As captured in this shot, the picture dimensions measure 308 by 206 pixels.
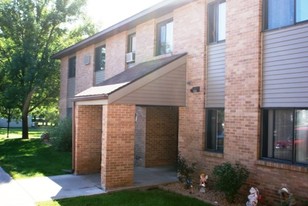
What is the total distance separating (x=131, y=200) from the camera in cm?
873

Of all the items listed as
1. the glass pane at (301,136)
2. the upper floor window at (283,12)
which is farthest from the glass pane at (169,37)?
the glass pane at (301,136)

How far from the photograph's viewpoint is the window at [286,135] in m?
7.91

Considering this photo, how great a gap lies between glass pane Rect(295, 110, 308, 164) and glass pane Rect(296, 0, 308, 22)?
226 cm

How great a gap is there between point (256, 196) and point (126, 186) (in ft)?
13.0

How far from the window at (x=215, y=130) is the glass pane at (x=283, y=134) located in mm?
1961

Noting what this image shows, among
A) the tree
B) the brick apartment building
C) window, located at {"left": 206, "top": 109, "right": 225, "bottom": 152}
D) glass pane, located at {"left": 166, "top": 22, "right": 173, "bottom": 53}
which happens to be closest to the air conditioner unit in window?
the brick apartment building

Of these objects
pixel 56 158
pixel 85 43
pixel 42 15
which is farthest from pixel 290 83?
pixel 42 15

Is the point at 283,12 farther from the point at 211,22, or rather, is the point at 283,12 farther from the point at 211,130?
the point at 211,130

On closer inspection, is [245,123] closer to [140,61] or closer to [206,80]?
[206,80]

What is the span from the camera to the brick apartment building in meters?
8.15

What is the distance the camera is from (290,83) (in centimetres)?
812

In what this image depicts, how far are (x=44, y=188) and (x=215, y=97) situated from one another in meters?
5.94

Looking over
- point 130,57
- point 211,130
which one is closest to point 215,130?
point 211,130

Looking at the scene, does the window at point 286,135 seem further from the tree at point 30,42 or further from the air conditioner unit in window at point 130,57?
the tree at point 30,42
